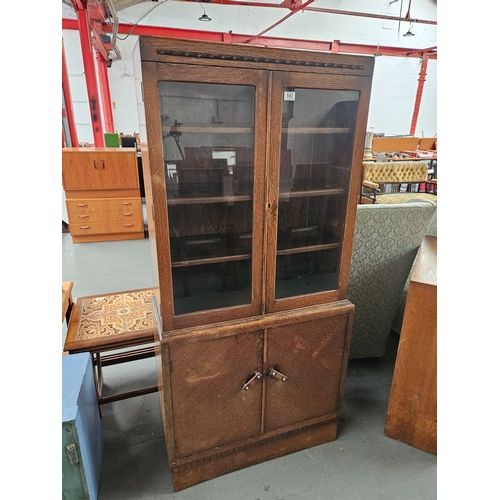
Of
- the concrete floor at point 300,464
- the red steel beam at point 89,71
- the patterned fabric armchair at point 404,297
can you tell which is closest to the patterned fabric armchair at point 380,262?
the patterned fabric armchair at point 404,297

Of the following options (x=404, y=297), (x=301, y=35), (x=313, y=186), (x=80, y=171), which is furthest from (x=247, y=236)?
(x=301, y=35)

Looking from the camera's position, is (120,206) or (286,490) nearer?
(286,490)

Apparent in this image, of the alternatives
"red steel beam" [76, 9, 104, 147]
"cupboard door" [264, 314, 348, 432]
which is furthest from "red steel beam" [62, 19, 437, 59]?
"cupboard door" [264, 314, 348, 432]

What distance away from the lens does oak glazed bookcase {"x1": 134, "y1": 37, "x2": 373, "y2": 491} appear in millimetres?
1137

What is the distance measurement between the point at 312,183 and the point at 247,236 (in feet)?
1.19

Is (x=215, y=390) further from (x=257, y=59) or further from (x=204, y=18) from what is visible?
(x=204, y=18)

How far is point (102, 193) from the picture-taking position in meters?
4.22

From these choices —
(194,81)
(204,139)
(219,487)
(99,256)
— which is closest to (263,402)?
(219,487)

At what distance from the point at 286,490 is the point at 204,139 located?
1.48 meters

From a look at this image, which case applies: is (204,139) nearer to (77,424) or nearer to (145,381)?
(77,424)

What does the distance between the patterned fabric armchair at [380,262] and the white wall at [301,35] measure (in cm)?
733

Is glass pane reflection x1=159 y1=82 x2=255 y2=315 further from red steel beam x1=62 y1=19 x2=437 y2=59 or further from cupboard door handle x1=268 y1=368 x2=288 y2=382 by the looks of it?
red steel beam x1=62 y1=19 x2=437 y2=59

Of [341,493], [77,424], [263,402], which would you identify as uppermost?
[77,424]

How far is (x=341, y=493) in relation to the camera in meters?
1.47
